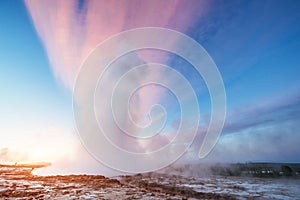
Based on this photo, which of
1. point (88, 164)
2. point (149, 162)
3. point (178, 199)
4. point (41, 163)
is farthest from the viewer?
point (41, 163)

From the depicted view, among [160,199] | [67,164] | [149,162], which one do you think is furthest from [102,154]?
[160,199]

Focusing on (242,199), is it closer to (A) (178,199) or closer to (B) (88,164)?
(A) (178,199)

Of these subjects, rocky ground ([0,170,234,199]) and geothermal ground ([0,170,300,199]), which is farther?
geothermal ground ([0,170,300,199])

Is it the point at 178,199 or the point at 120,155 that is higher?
the point at 120,155

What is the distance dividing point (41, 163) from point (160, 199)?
339ft

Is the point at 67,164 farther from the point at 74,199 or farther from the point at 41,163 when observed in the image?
the point at 74,199

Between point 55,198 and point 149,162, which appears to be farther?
point 149,162

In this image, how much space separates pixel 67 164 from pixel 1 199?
59.9 m

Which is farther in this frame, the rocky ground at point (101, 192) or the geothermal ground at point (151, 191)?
the geothermal ground at point (151, 191)

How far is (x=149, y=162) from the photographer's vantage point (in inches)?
3172

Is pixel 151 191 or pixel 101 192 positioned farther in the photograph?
pixel 151 191

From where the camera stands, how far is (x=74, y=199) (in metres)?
17.8

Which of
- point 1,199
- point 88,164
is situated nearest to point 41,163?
point 88,164

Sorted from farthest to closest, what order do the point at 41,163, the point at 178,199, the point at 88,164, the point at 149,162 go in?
the point at 41,163
the point at 149,162
the point at 88,164
the point at 178,199
